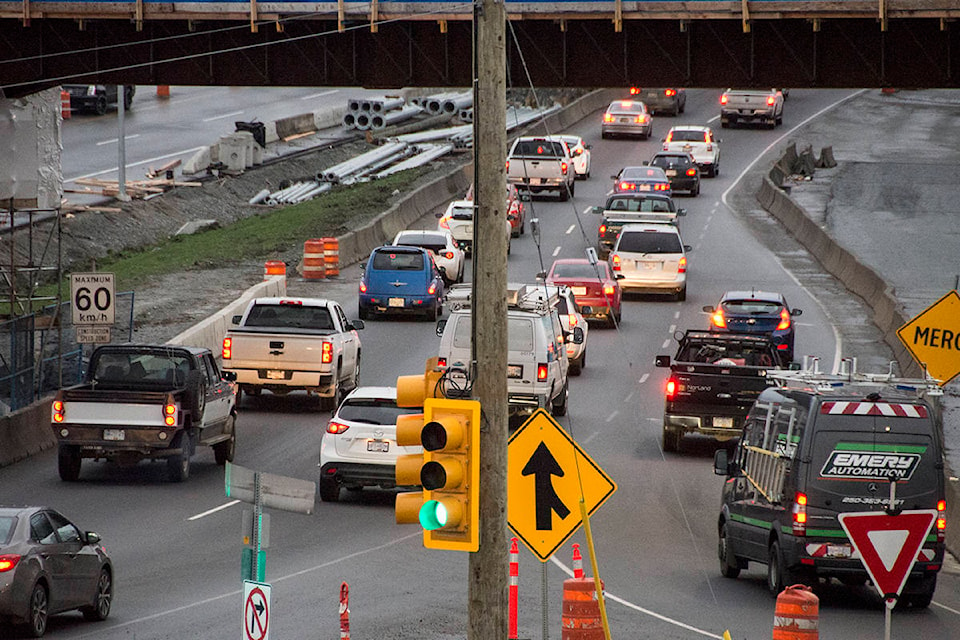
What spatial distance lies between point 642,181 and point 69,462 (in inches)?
1370

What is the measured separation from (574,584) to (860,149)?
65.4 metres

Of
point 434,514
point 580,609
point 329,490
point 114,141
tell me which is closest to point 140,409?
point 329,490

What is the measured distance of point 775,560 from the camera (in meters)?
17.9

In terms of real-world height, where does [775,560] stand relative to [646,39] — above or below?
below

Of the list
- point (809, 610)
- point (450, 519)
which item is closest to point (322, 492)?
point (809, 610)

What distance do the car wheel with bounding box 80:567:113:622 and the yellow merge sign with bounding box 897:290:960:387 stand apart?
10.1m

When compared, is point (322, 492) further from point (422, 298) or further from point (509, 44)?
point (422, 298)

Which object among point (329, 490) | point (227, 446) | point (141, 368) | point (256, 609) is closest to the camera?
point (256, 609)

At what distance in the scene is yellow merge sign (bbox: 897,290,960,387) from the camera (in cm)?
2108

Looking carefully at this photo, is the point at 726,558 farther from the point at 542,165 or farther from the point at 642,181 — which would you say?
the point at 542,165

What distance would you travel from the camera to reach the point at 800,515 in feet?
56.9

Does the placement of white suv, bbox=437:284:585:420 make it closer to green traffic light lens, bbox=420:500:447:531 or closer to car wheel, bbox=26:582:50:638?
car wheel, bbox=26:582:50:638

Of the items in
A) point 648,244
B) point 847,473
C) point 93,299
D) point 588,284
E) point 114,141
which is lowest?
point 847,473

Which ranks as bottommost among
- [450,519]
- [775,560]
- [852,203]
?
[775,560]
